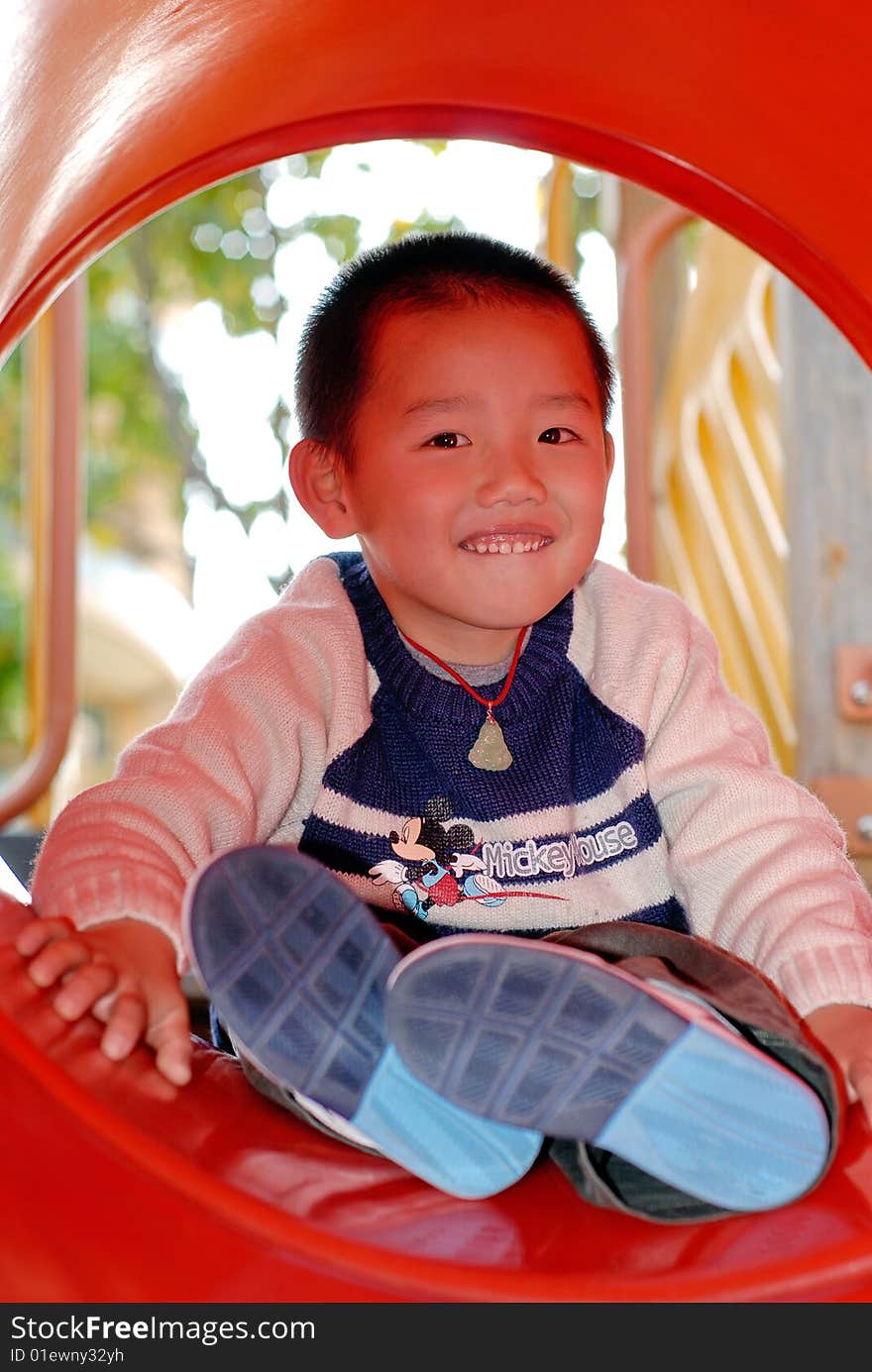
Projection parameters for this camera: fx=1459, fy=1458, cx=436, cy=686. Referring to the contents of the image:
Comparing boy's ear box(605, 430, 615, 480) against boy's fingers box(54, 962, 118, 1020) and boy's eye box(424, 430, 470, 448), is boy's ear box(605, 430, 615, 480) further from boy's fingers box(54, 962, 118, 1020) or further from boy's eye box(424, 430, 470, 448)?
boy's fingers box(54, 962, 118, 1020)

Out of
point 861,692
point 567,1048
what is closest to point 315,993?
point 567,1048

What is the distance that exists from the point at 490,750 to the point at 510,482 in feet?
0.73

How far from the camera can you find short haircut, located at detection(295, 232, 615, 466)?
1.18m

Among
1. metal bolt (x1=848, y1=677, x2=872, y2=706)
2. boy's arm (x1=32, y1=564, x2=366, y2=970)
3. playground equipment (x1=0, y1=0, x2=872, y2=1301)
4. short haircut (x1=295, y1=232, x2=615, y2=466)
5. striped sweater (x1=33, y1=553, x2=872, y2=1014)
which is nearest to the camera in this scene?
playground equipment (x1=0, y1=0, x2=872, y2=1301)

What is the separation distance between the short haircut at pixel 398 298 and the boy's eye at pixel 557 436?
9cm

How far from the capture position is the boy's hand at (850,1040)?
0.89m

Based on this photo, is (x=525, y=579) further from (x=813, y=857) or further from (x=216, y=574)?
(x=216, y=574)

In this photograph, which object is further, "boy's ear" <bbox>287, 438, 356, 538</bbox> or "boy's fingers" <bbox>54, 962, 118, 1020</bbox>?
"boy's ear" <bbox>287, 438, 356, 538</bbox>

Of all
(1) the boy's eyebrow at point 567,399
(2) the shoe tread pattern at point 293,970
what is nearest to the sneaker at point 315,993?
(2) the shoe tread pattern at point 293,970

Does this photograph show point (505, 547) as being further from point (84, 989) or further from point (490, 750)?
point (84, 989)

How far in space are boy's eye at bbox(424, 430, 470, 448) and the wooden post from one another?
1017mm

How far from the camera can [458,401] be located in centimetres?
113

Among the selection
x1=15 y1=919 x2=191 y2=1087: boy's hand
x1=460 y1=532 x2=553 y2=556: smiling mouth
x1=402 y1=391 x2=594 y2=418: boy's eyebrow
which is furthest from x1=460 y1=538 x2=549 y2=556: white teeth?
x1=15 y1=919 x2=191 y2=1087: boy's hand
